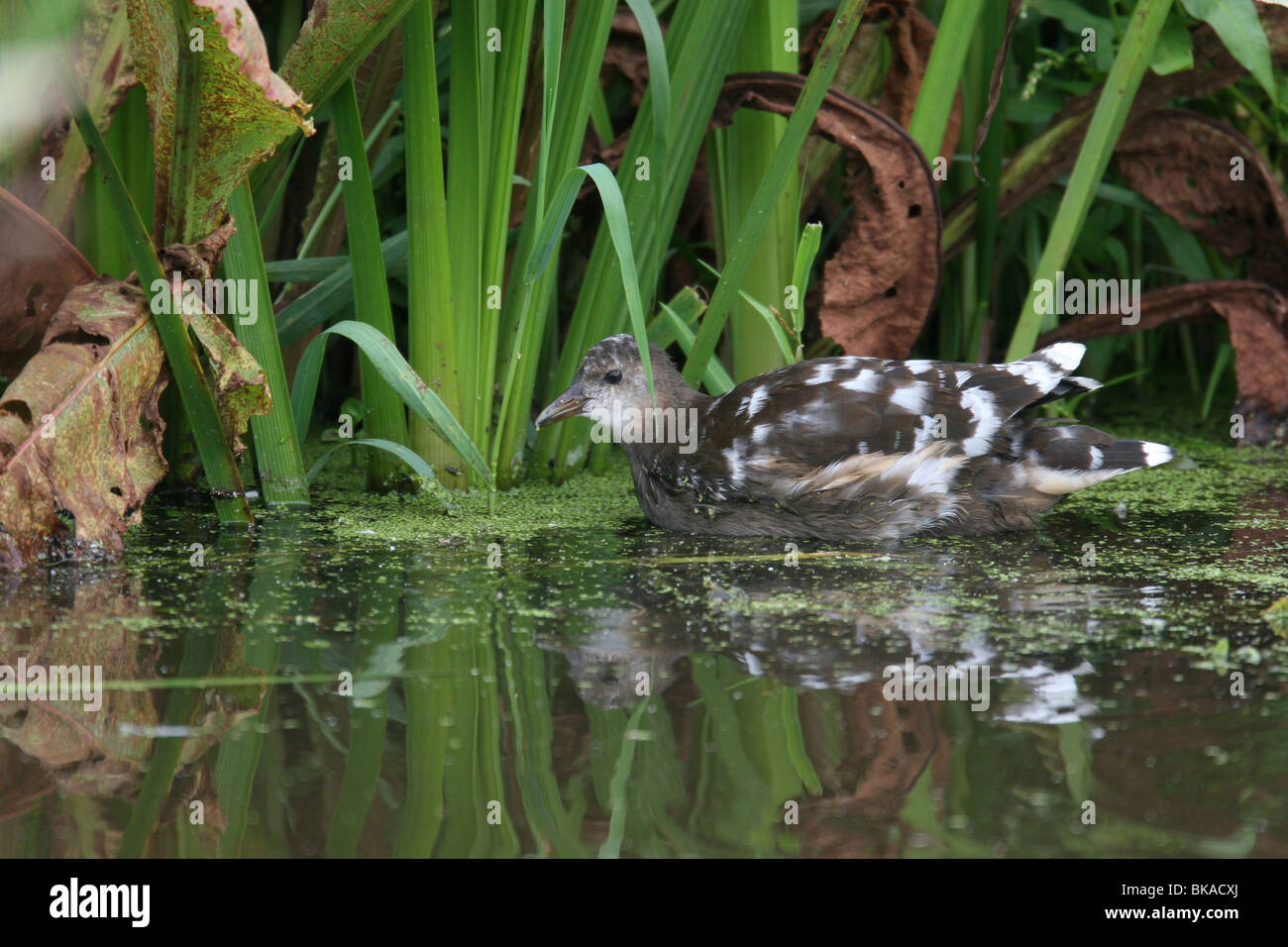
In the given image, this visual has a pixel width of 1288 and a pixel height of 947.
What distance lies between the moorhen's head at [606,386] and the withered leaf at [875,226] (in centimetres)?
79

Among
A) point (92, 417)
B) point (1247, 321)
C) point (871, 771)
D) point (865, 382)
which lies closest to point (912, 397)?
point (865, 382)

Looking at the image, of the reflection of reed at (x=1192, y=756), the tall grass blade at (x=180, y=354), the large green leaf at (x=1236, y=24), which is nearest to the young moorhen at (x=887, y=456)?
the large green leaf at (x=1236, y=24)

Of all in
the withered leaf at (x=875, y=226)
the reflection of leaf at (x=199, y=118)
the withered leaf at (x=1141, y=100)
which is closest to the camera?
the reflection of leaf at (x=199, y=118)

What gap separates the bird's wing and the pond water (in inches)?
8.5

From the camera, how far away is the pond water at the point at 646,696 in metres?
2.00

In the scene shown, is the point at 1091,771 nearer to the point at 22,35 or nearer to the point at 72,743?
the point at 72,743

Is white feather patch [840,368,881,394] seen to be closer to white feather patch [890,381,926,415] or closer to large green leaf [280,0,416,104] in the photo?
white feather patch [890,381,926,415]


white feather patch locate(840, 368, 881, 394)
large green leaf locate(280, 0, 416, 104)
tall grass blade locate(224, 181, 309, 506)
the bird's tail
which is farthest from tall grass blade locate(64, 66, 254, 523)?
the bird's tail

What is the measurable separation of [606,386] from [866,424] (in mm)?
806

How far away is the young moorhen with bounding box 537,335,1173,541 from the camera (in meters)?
3.90

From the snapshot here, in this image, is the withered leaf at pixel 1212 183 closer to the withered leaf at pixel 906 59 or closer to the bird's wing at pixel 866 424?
the withered leaf at pixel 906 59

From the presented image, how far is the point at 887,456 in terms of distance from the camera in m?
3.89

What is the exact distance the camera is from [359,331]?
3729mm

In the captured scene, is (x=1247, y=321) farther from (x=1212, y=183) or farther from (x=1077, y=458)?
(x=1077, y=458)
